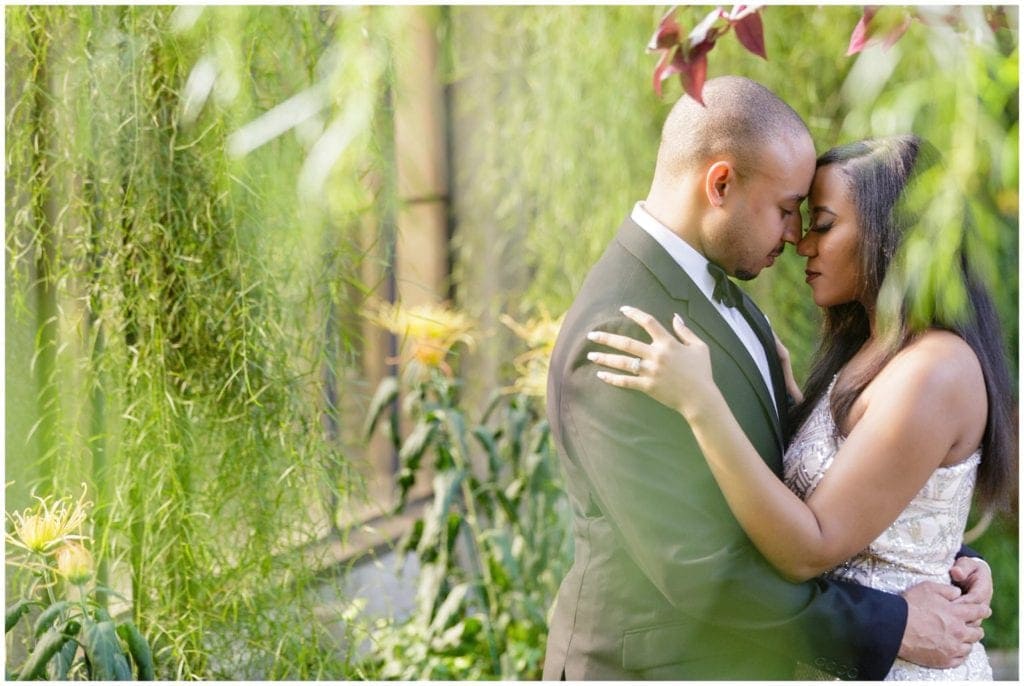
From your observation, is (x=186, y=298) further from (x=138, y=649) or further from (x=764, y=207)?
(x=764, y=207)

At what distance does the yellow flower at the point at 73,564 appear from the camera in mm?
1613

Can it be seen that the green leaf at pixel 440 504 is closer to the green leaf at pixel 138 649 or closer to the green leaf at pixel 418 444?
the green leaf at pixel 418 444

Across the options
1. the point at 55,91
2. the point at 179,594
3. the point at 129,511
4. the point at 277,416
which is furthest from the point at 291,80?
the point at 179,594

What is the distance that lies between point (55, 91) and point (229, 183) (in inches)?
12.2

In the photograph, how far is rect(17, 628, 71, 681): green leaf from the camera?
1.54m

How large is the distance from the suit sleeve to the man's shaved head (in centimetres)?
29

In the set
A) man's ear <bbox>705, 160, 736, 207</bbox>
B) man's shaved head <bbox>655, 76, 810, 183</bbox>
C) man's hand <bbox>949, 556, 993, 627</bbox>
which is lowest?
man's hand <bbox>949, 556, 993, 627</bbox>

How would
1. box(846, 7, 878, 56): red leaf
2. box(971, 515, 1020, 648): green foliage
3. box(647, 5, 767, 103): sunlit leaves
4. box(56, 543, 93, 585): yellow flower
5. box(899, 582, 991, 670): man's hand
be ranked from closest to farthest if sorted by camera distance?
box(647, 5, 767, 103): sunlit leaves → box(846, 7, 878, 56): red leaf → box(899, 582, 991, 670): man's hand → box(56, 543, 93, 585): yellow flower → box(971, 515, 1020, 648): green foliage

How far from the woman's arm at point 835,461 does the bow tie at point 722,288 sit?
Result: 0.46ft

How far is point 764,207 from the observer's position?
5.00 ft

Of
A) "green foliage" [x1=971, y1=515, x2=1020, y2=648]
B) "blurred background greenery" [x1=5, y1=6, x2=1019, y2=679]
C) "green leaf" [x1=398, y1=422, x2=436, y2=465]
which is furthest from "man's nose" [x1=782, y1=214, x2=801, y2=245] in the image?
"green foliage" [x1=971, y1=515, x2=1020, y2=648]

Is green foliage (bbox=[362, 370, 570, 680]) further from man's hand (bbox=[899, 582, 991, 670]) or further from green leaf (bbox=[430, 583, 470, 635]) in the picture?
man's hand (bbox=[899, 582, 991, 670])

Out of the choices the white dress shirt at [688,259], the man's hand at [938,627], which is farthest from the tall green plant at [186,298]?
the man's hand at [938,627]

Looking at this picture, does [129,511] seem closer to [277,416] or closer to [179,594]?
[179,594]
